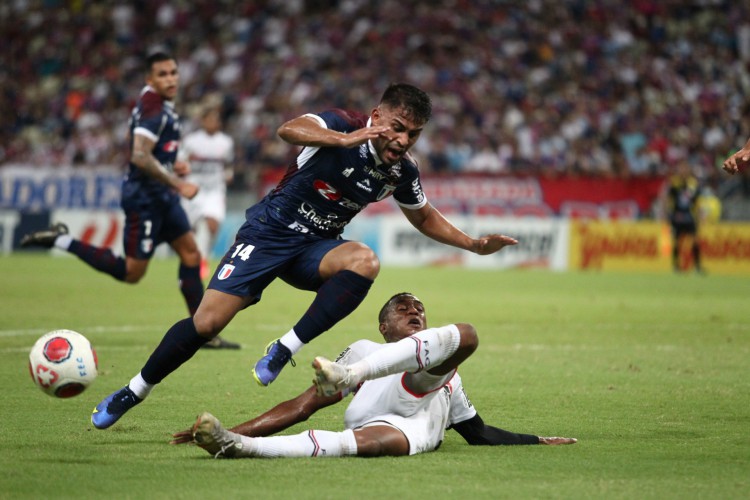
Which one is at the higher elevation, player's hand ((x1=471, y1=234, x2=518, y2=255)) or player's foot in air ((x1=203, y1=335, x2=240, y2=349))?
player's hand ((x1=471, y1=234, x2=518, y2=255))

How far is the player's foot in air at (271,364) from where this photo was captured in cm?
554

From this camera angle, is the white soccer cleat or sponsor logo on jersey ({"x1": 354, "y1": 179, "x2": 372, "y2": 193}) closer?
the white soccer cleat

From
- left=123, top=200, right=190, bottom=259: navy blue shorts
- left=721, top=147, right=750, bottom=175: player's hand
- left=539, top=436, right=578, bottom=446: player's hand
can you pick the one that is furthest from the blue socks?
left=123, top=200, right=190, bottom=259: navy blue shorts

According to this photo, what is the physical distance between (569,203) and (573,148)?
1.42 m

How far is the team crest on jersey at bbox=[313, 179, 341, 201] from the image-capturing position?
6098 millimetres

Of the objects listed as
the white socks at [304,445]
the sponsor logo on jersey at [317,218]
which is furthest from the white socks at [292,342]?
the sponsor logo on jersey at [317,218]

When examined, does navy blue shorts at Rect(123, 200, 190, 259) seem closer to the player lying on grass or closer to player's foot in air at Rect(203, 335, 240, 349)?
player's foot in air at Rect(203, 335, 240, 349)

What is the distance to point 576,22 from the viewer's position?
28.2 metres

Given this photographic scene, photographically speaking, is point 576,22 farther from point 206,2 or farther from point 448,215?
point 206,2

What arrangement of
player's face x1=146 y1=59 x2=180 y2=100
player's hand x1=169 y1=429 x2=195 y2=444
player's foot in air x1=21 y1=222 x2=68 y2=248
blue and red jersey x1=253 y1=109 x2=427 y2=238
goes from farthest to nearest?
player's foot in air x1=21 y1=222 x2=68 y2=248 → player's face x1=146 y1=59 x2=180 y2=100 → blue and red jersey x1=253 y1=109 x2=427 y2=238 → player's hand x1=169 y1=429 x2=195 y2=444

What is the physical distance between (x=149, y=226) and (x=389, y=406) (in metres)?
5.20

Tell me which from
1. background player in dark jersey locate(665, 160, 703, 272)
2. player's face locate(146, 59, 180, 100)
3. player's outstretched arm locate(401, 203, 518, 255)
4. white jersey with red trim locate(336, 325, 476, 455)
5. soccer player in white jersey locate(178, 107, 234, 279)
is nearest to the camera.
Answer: white jersey with red trim locate(336, 325, 476, 455)

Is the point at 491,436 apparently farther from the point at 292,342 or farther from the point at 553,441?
the point at 292,342

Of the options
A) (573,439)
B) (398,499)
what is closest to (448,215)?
(573,439)
